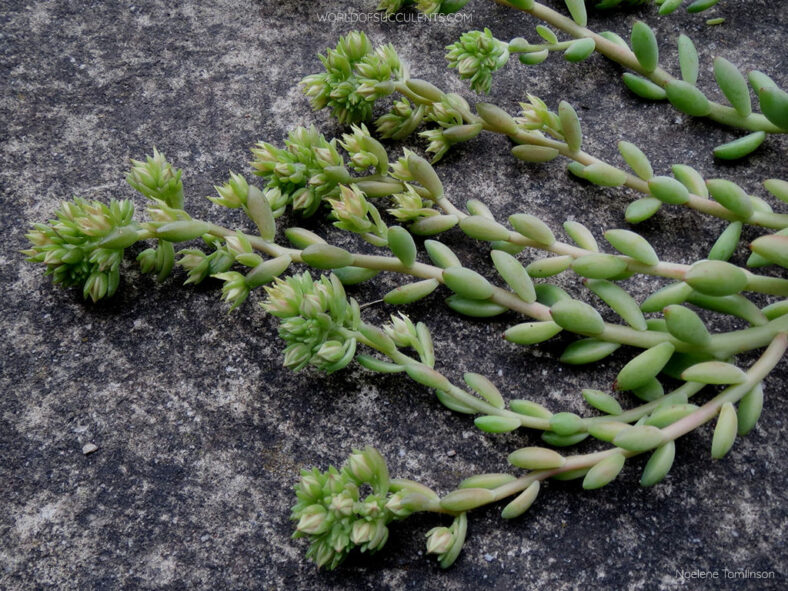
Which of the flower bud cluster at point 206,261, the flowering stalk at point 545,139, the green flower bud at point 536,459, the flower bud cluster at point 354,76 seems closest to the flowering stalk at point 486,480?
the green flower bud at point 536,459

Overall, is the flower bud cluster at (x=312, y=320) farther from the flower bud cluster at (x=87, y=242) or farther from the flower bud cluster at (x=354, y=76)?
the flower bud cluster at (x=354, y=76)

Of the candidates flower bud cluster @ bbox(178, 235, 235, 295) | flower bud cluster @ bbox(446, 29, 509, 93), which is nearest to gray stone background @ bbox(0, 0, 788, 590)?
flower bud cluster @ bbox(178, 235, 235, 295)

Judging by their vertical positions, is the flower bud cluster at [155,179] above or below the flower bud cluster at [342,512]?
above

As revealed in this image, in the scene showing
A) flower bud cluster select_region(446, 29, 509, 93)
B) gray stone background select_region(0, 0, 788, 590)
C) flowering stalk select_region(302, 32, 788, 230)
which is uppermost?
flower bud cluster select_region(446, 29, 509, 93)

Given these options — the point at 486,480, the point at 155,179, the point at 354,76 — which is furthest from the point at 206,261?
the point at 486,480

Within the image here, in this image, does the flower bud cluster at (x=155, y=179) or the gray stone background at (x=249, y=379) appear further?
the flower bud cluster at (x=155, y=179)

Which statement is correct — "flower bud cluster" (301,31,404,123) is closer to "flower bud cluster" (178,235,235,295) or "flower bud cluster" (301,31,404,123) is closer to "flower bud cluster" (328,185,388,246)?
"flower bud cluster" (328,185,388,246)
